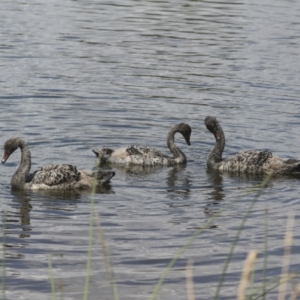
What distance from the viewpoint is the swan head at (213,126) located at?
543 inches

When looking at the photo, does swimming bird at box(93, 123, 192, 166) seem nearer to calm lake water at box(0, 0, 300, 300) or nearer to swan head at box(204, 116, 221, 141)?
calm lake water at box(0, 0, 300, 300)

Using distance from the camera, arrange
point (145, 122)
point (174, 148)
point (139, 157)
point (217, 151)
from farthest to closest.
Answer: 1. point (145, 122)
2. point (174, 148)
3. point (217, 151)
4. point (139, 157)

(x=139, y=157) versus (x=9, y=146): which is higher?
(x=9, y=146)

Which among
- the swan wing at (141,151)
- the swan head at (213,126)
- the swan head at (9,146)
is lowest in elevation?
the swan wing at (141,151)

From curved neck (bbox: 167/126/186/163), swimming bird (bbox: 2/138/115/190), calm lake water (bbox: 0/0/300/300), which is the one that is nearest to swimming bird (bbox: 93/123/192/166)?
curved neck (bbox: 167/126/186/163)

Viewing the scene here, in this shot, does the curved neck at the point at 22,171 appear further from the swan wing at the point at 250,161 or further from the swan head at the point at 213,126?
the swan head at the point at 213,126

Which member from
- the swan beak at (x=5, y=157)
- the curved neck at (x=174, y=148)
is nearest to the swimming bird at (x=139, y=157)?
the curved neck at (x=174, y=148)

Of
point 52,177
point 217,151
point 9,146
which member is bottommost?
point 52,177

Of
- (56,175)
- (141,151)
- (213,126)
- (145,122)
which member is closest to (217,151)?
(213,126)

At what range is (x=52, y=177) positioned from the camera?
11.9 metres

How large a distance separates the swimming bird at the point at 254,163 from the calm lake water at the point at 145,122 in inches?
6.3

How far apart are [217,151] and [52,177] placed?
2.85 m

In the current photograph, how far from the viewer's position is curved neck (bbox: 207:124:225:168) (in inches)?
527

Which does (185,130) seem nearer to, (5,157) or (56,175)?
(56,175)
